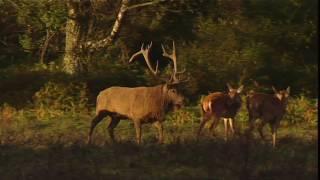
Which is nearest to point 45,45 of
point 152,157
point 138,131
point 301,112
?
point 301,112

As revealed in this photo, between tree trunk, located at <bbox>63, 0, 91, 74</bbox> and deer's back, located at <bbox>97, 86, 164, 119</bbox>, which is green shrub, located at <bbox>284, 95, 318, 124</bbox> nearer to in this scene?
deer's back, located at <bbox>97, 86, 164, 119</bbox>

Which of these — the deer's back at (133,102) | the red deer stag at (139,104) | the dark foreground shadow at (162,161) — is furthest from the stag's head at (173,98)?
the dark foreground shadow at (162,161)

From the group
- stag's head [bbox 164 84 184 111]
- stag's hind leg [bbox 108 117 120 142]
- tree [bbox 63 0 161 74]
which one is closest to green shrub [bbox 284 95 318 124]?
stag's head [bbox 164 84 184 111]

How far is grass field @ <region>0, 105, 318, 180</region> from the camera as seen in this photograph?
31.1 ft

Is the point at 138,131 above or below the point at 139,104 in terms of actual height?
below

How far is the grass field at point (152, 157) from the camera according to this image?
9.48 meters

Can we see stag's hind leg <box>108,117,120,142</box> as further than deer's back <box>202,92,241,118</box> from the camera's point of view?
No

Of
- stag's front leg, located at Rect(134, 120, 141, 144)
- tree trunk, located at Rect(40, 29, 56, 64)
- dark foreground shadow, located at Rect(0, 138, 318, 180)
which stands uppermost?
tree trunk, located at Rect(40, 29, 56, 64)

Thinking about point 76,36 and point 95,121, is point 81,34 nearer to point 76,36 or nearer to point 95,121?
point 76,36

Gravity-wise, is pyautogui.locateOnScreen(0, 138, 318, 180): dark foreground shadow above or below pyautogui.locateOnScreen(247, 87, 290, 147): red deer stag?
below

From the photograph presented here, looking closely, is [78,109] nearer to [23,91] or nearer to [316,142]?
[23,91]

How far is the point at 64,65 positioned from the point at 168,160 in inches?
416

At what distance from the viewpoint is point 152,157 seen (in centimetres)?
1077

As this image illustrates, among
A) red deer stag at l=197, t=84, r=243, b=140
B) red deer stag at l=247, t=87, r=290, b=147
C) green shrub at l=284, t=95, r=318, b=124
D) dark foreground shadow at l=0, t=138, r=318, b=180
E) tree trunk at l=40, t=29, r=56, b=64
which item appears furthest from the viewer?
tree trunk at l=40, t=29, r=56, b=64
